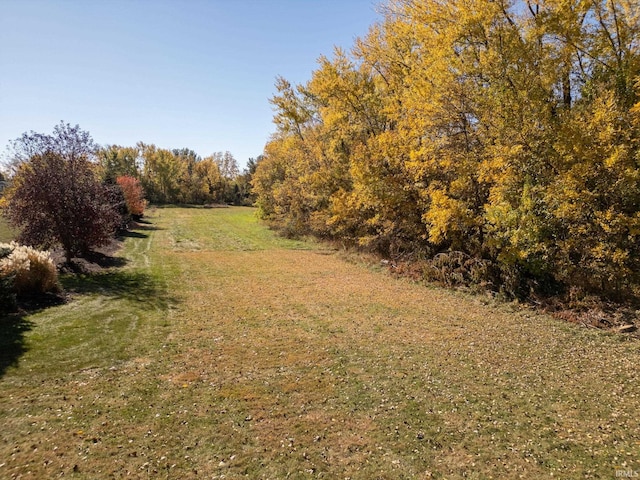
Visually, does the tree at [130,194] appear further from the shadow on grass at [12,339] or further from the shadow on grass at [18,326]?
the shadow on grass at [12,339]

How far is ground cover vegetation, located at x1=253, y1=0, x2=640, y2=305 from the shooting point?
34.3 ft

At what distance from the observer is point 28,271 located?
10.4 m

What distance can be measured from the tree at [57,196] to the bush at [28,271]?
3.38 metres

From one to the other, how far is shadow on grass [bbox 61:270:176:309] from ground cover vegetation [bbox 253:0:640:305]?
35.6 feet

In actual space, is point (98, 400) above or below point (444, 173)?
below

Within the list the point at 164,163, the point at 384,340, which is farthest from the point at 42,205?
the point at 164,163

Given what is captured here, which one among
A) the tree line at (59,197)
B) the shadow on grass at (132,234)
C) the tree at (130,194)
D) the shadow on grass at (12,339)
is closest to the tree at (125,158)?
the tree at (130,194)

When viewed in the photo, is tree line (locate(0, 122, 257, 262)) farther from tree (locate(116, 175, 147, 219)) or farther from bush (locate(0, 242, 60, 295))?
tree (locate(116, 175, 147, 219))

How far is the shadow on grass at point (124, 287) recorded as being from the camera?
→ 475 inches

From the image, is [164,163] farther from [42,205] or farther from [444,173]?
[444,173]

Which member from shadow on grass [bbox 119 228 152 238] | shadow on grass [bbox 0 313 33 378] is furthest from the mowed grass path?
shadow on grass [bbox 119 228 152 238]

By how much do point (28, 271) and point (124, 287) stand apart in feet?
11.1

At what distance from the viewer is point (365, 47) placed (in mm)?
19969

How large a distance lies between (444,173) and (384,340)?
9231 mm
